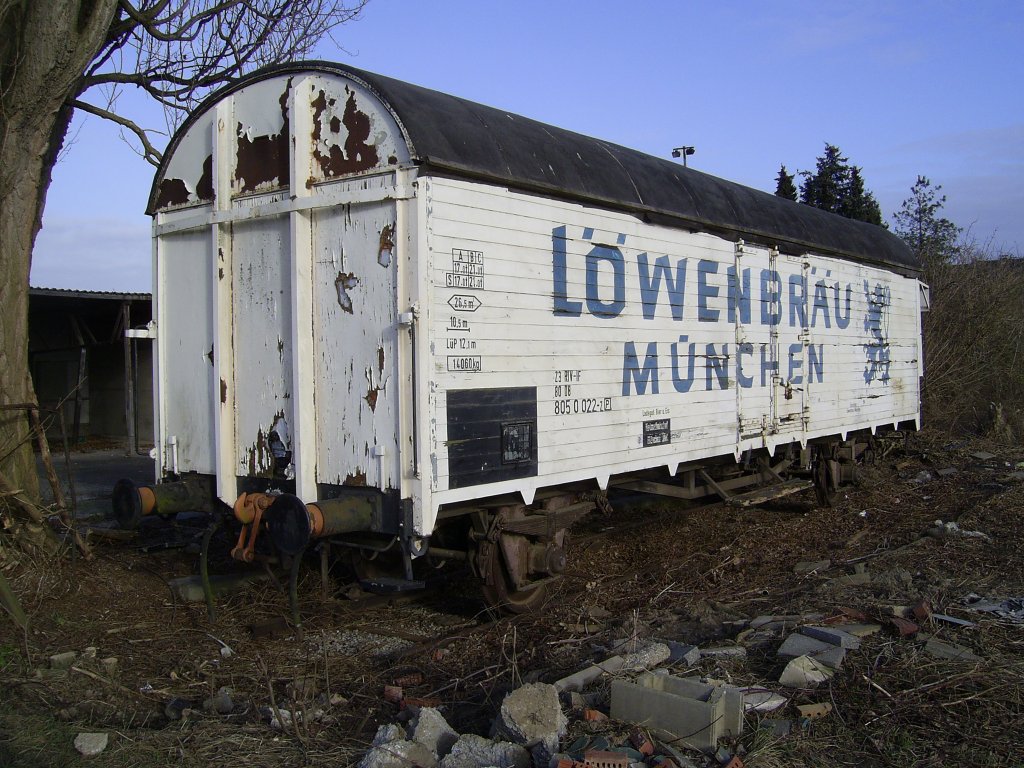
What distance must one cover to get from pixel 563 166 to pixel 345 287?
6.47 ft

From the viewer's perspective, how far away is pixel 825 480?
1118cm

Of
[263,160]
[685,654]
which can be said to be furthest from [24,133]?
[685,654]

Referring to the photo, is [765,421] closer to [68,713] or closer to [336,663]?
[336,663]

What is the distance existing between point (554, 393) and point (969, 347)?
49.1ft

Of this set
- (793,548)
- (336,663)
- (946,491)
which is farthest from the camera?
(946,491)

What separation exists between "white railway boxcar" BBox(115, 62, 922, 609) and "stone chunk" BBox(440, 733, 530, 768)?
5.76 ft

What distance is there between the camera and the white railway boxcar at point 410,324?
17.2 feet

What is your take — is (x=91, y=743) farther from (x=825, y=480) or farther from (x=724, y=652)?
(x=825, y=480)

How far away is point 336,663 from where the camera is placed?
17.2 ft

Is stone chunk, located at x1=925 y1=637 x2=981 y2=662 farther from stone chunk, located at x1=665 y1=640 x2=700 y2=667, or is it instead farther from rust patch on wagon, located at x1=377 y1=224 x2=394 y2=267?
rust patch on wagon, located at x1=377 y1=224 x2=394 y2=267

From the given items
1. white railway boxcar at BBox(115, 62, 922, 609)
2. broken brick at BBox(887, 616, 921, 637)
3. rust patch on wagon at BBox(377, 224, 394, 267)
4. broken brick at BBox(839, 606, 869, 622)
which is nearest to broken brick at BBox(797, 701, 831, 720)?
broken brick at BBox(887, 616, 921, 637)

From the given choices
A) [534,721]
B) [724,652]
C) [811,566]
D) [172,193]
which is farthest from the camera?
[811,566]

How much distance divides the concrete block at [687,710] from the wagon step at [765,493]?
16.1ft

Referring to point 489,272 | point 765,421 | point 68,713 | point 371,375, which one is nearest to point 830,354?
point 765,421
